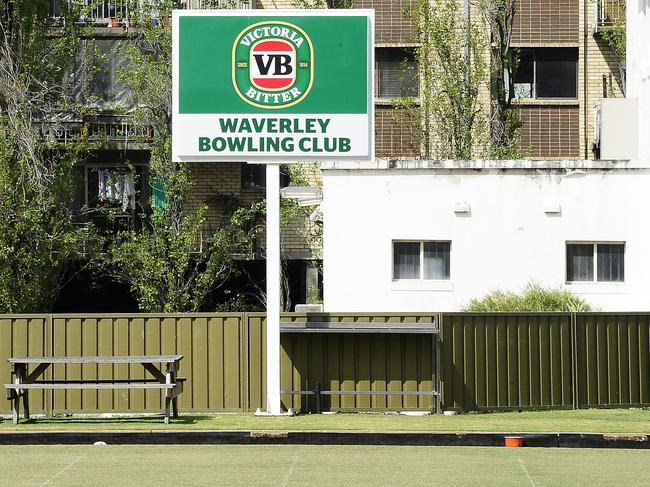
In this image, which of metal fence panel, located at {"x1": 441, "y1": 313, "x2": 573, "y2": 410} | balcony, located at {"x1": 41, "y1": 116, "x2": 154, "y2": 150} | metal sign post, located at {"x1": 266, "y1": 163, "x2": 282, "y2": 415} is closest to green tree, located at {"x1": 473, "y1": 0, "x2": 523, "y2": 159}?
balcony, located at {"x1": 41, "y1": 116, "x2": 154, "y2": 150}

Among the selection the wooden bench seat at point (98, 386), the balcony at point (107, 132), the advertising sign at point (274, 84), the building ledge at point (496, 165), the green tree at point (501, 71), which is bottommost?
the wooden bench seat at point (98, 386)

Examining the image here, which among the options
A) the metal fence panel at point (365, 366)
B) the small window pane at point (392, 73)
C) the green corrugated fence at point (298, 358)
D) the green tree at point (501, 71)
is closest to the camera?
the green corrugated fence at point (298, 358)

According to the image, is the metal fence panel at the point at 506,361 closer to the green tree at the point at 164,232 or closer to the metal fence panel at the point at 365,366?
the metal fence panel at the point at 365,366

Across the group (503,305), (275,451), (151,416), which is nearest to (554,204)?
(503,305)

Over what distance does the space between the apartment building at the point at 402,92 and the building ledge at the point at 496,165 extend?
35.3ft

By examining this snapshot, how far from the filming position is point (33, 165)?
31.6 meters

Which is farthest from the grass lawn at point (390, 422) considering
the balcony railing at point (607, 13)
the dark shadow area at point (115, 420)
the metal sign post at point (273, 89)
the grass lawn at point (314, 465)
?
the balcony railing at point (607, 13)

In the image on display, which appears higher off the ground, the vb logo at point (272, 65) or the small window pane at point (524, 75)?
the small window pane at point (524, 75)

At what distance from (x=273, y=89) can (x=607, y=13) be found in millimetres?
20737

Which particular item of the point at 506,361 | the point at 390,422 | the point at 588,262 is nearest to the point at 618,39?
the point at 588,262

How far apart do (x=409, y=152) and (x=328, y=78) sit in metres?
18.0

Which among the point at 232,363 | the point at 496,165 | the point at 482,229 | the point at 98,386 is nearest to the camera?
the point at 98,386

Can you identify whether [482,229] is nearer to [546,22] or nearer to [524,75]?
[524,75]

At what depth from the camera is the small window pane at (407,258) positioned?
84.3 feet
